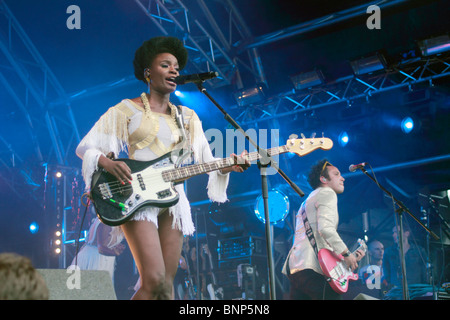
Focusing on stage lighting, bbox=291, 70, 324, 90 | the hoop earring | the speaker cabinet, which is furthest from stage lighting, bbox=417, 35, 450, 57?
the speaker cabinet

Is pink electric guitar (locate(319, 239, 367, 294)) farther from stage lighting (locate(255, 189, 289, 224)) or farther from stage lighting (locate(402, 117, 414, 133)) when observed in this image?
stage lighting (locate(402, 117, 414, 133))

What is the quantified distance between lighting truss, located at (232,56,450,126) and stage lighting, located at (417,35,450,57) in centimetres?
21

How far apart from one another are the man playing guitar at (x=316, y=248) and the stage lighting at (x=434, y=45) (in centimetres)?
405

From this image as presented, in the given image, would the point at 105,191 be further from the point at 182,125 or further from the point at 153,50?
the point at 153,50

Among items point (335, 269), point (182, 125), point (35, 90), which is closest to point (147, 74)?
point (182, 125)

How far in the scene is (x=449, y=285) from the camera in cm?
596

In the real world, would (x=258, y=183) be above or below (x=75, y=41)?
below

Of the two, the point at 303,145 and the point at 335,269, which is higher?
the point at 303,145

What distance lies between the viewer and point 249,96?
905 cm

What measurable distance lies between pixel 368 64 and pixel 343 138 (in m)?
1.74

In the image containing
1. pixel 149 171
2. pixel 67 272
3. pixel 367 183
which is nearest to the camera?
pixel 67 272

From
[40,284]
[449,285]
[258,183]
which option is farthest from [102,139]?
[258,183]

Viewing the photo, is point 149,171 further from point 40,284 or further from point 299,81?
point 299,81

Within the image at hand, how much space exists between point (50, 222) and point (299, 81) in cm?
534
